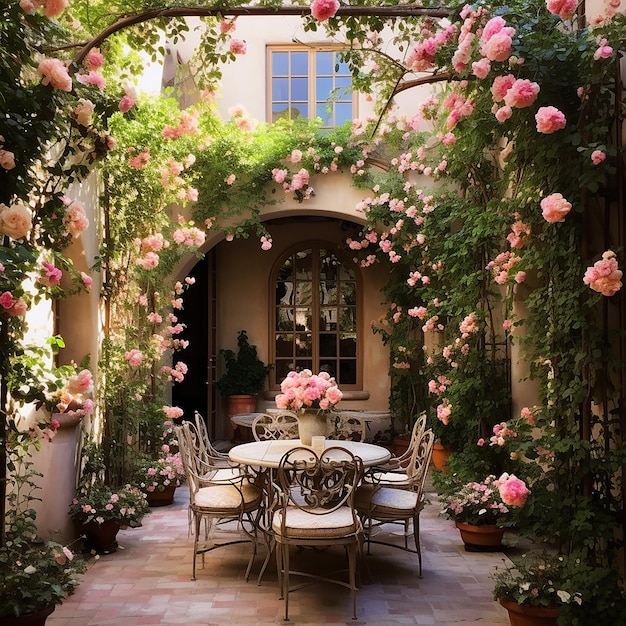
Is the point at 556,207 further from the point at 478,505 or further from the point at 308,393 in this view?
the point at 478,505

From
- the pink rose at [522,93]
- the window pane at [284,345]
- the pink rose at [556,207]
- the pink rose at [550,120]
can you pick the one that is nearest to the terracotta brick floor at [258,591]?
→ the pink rose at [556,207]

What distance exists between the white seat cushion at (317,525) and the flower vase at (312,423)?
3.01 feet

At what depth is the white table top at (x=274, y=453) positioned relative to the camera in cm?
478

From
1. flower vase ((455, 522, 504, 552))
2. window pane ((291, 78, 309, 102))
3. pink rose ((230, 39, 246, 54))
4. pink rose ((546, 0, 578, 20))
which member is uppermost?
window pane ((291, 78, 309, 102))

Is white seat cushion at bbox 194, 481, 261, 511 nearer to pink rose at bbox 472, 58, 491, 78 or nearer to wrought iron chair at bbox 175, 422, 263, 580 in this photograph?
wrought iron chair at bbox 175, 422, 263, 580

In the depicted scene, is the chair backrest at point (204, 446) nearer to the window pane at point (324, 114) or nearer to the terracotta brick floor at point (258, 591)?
the terracotta brick floor at point (258, 591)

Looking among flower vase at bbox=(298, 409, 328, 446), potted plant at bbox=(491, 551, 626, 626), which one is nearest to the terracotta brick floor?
potted plant at bbox=(491, 551, 626, 626)

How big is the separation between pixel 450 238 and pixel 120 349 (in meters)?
3.13

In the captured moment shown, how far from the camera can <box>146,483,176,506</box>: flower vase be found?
22.7ft

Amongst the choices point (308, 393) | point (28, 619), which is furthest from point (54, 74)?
point (308, 393)

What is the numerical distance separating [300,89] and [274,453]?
5614mm

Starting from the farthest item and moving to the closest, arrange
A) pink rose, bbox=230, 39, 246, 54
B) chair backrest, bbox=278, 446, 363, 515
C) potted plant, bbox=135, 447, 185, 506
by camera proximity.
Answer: potted plant, bbox=135, 447, 185, 506, pink rose, bbox=230, 39, 246, 54, chair backrest, bbox=278, 446, 363, 515

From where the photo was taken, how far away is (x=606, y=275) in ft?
11.2

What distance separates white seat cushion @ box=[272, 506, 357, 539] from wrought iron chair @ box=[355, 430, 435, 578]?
593 mm
